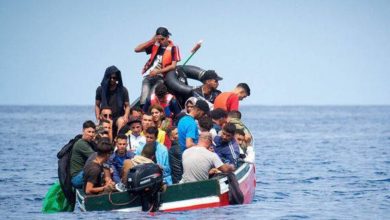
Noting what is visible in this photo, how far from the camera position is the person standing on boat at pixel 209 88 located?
2231 cm

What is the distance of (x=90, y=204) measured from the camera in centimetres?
1811

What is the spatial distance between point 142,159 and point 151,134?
54cm

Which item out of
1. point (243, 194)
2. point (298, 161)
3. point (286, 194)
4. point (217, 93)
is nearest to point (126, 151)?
point (243, 194)

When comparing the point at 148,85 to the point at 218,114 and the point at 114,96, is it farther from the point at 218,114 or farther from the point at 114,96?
the point at 218,114

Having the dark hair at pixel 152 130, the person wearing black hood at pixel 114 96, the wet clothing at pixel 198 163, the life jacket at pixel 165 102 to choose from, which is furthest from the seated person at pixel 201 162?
the person wearing black hood at pixel 114 96

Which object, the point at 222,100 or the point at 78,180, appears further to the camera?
the point at 222,100

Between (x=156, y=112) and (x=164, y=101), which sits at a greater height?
(x=164, y=101)

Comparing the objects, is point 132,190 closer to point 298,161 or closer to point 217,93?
point 217,93

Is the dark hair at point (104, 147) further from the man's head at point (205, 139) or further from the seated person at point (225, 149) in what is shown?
the seated person at point (225, 149)

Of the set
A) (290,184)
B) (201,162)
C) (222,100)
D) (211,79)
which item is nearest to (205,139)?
(201,162)

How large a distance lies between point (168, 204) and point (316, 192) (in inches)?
362

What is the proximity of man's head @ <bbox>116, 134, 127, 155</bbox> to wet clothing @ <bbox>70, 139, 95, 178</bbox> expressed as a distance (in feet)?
2.75

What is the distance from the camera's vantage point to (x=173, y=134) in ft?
65.3

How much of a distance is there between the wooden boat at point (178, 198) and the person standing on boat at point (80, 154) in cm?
42
